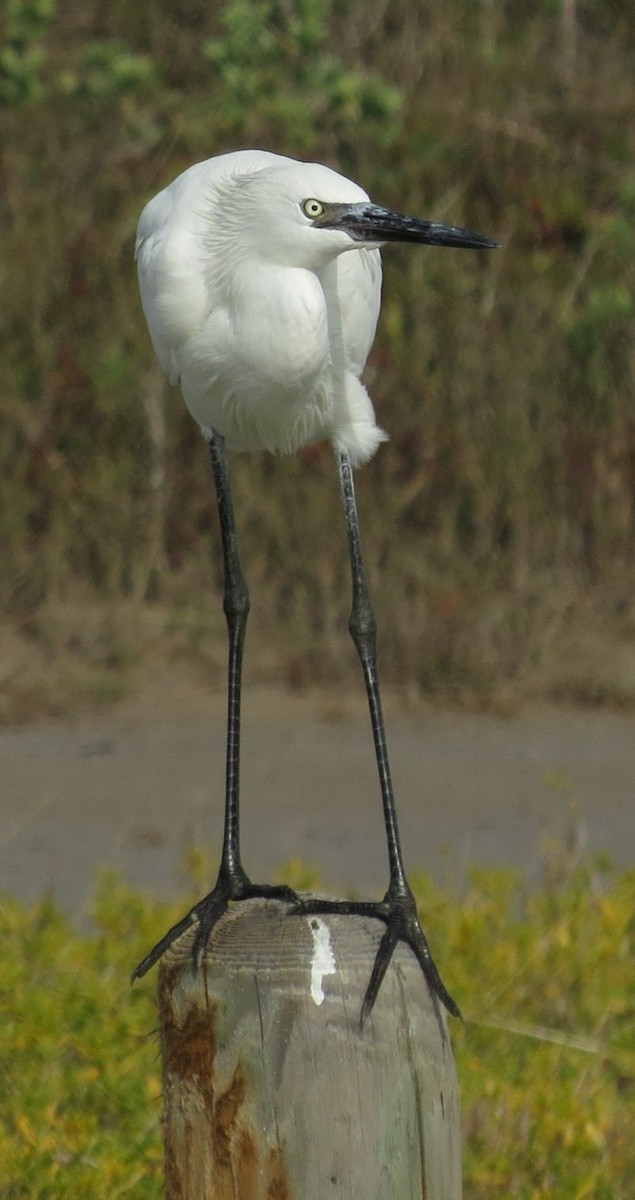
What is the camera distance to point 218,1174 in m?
2.38

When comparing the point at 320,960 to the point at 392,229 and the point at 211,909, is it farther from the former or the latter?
the point at 392,229

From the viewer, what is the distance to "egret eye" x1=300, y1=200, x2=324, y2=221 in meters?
3.25

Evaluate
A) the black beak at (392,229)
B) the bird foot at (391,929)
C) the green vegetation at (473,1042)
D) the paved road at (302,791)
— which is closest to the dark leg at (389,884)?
the bird foot at (391,929)

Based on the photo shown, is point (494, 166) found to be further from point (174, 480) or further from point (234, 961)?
point (234, 961)

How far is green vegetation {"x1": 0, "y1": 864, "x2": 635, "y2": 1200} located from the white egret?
1.56 feet

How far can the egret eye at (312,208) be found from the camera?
3.25 m

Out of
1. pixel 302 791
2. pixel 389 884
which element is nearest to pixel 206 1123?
pixel 389 884

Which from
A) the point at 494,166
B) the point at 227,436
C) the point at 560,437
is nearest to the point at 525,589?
the point at 560,437

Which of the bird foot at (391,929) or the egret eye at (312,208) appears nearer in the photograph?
the bird foot at (391,929)

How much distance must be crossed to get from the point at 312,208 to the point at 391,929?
4.14 feet

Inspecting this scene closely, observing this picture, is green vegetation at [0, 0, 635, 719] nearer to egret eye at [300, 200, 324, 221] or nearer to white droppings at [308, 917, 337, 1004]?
egret eye at [300, 200, 324, 221]

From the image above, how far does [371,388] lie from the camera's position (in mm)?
7723

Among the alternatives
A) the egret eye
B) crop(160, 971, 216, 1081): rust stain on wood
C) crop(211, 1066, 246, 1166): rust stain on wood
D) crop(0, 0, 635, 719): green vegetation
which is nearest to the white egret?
the egret eye

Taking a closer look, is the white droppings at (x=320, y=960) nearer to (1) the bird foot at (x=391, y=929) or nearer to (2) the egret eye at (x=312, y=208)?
(1) the bird foot at (x=391, y=929)
